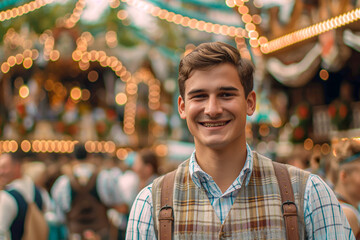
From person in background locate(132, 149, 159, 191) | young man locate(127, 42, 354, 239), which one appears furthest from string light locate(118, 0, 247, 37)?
young man locate(127, 42, 354, 239)

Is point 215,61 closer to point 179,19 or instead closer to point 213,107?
point 213,107

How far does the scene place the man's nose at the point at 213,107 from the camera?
2076 mm

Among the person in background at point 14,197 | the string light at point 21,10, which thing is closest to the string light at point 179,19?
the string light at point 21,10

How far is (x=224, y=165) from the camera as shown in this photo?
2145mm

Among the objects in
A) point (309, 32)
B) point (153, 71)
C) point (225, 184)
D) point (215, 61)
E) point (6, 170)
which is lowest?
point (225, 184)

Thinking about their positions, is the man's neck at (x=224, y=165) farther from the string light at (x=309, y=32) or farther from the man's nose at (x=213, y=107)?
the string light at (x=309, y=32)

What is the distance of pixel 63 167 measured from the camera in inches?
348

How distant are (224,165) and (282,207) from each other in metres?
0.32

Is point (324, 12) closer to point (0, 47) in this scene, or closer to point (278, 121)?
point (278, 121)

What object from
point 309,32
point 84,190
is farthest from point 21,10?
point 309,32

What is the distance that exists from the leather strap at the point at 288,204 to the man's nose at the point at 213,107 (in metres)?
0.38

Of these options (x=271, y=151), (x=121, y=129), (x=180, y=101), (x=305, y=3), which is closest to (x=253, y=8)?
(x=305, y=3)

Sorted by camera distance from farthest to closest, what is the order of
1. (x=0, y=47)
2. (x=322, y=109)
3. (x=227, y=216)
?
(x=0, y=47)
(x=322, y=109)
(x=227, y=216)

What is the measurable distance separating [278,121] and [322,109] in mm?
2106
